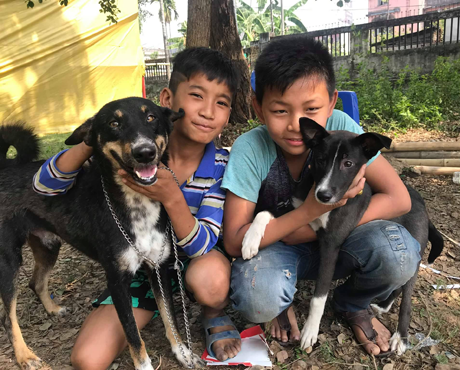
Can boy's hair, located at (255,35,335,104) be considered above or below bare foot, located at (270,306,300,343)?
above

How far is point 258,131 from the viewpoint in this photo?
2.87 metres

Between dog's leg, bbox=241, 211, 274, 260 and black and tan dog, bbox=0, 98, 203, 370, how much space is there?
527 millimetres

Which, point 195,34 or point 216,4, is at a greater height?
point 216,4

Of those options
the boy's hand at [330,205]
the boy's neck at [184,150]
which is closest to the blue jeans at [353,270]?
the boy's hand at [330,205]

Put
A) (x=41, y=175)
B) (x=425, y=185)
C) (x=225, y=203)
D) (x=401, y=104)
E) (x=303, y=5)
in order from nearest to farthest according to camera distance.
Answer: (x=41, y=175) → (x=225, y=203) → (x=425, y=185) → (x=401, y=104) → (x=303, y=5)

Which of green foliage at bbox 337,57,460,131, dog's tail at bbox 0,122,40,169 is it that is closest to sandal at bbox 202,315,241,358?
dog's tail at bbox 0,122,40,169

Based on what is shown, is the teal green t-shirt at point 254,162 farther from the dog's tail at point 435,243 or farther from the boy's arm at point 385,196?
the dog's tail at point 435,243

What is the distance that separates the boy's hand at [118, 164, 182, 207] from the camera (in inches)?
89.2

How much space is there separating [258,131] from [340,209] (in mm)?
852

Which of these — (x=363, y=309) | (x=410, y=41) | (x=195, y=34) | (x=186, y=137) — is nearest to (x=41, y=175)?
(x=186, y=137)

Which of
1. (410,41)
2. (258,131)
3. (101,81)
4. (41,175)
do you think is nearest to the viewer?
(41,175)

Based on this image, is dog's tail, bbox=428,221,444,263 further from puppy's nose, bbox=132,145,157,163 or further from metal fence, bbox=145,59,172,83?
metal fence, bbox=145,59,172,83

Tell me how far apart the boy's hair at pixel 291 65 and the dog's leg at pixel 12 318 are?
84.5 inches

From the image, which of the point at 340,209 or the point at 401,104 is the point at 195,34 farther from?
the point at 401,104
